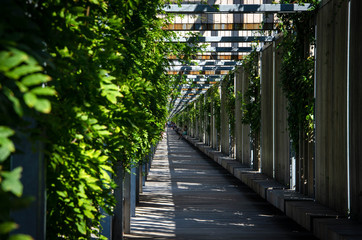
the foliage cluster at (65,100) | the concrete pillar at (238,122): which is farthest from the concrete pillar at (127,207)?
the concrete pillar at (238,122)

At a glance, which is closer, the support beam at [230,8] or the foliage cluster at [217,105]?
the support beam at [230,8]

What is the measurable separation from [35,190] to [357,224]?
3.23 m

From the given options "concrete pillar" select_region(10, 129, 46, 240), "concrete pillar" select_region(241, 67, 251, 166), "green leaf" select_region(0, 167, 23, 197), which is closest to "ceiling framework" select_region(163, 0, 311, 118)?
"concrete pillar" select_region(241, 67, 251, 166)

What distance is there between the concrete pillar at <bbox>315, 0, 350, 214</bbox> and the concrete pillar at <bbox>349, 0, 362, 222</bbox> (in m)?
0.18

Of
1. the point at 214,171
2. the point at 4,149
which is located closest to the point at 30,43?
the point at 4,149

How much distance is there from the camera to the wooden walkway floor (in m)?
4.78

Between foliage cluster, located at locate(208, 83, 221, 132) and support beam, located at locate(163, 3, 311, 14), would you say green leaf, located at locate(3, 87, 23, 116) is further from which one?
foliage cluster, located at locate(208, 83, 221, 132)

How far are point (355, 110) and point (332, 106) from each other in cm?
62

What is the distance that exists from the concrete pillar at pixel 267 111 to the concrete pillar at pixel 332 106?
2.41 meters

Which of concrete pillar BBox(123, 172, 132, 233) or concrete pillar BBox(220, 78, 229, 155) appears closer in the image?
concrete pillar BBox(123, 172, 132, 233)

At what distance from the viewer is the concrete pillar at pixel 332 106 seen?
4.30m

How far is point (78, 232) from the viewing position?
1582 mm

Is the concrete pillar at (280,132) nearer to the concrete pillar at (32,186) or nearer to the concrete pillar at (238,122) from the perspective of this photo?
the concrete pillar at (238,122)

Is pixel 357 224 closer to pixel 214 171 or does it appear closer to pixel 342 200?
pixel 342 200
